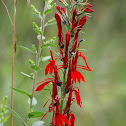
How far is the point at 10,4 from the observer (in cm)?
245

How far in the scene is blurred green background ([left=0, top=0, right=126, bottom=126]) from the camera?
218cm

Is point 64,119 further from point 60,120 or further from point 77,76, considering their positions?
point 77,76

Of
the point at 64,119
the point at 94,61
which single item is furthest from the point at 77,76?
the point at 94,61

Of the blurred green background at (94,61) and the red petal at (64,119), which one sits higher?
the blurred green background at (94,61)

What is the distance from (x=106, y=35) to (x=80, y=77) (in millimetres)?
1779

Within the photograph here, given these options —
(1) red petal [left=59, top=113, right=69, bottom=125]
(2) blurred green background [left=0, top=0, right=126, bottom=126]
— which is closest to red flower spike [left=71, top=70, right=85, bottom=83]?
(1) red petal [left=59, top=113, right=69, bottom=125]

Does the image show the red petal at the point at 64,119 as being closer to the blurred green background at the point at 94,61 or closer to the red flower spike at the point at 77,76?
the red flower spike at the point at 77,76

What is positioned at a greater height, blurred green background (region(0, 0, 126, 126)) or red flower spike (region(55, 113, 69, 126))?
blurred green background (region(0, 0, 126, 126))

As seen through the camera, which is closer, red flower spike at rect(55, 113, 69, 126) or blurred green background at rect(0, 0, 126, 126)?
red flower spike at rect(55, 113, 69, 126)

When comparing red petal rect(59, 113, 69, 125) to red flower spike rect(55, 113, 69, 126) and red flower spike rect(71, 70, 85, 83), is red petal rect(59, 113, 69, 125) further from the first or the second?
red flower spike rect(71, 70, 85, 83)

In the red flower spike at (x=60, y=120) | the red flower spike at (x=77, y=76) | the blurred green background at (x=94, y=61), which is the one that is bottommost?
the red flower spike at (x=60, y=120)

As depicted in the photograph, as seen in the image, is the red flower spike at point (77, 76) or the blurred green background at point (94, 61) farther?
the blurred green background at point (94, 61)

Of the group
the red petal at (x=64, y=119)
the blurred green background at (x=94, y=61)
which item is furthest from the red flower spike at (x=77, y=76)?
the blurred green background at (x=94, y=61)

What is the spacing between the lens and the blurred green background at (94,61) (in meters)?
2.18
